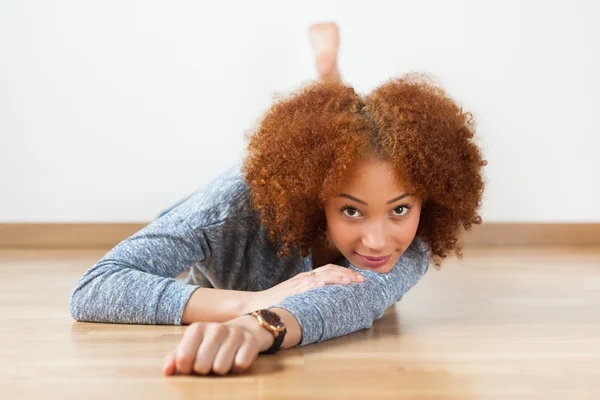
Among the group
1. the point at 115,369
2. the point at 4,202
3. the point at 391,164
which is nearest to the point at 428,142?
the point at 391,164

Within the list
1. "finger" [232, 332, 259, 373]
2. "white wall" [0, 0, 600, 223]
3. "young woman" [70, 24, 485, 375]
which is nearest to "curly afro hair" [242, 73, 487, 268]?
"young woman" [70, 24, 485, 375]

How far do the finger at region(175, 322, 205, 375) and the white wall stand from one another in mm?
2352

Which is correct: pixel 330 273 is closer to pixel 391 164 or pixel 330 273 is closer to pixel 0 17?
pixel 391 164

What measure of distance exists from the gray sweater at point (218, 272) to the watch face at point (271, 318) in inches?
2.5

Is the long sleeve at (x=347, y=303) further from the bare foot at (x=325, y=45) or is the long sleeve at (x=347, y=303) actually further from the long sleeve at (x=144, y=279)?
the bare foot at (x=325, y=45)

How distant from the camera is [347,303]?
1636 mm

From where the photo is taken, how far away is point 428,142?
5.42ft

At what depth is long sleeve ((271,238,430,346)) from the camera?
1542mm

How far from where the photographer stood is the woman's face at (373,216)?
162cm

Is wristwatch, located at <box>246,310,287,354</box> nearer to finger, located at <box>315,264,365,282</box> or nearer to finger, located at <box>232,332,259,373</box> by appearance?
finger, located at <box>232,332,259,373</box>

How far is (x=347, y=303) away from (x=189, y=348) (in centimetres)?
41

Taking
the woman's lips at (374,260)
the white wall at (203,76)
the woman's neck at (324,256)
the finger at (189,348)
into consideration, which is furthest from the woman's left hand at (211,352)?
the white wall at (203,76)

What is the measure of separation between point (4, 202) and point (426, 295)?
214 cm

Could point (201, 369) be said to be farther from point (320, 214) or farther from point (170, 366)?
point (320, 214)
